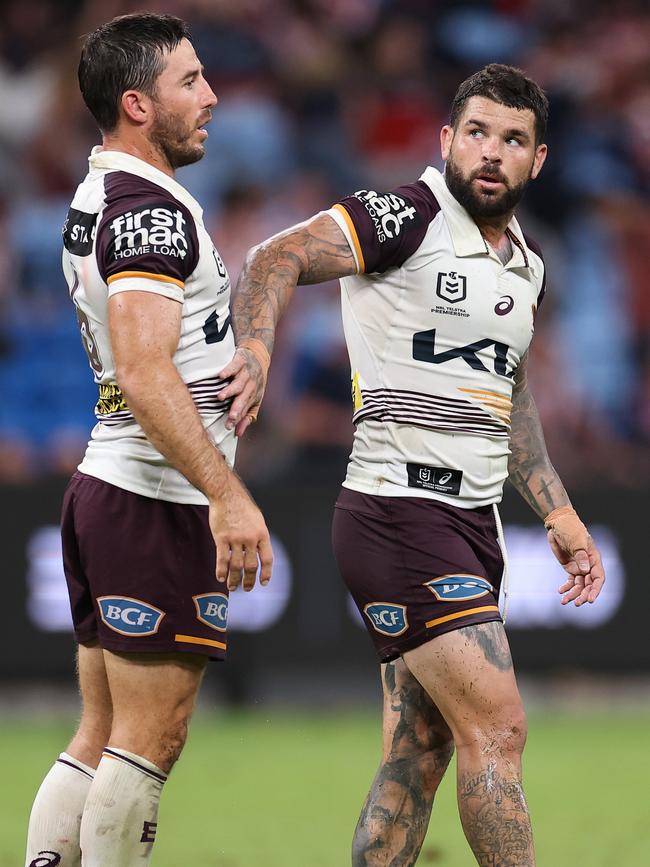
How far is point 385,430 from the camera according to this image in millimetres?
4848

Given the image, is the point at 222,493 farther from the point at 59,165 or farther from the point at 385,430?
the point at 59,165

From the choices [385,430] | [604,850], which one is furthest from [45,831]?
[604,850]

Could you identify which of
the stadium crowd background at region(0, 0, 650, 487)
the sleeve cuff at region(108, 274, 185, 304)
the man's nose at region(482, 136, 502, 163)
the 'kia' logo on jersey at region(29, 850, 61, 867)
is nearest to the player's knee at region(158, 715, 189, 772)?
the 'kia' logo on jersey at region(29, 850, 61, 867)

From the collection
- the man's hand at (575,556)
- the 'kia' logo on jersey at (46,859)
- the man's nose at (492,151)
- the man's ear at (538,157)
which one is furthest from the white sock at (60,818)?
the man's ear at (538,157)

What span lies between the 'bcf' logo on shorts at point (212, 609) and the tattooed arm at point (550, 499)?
1.26m

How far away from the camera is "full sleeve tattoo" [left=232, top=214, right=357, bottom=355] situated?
4398 mm

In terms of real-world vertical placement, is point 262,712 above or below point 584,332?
below

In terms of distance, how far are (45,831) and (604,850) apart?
2.89m

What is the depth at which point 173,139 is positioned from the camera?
4.43 metres

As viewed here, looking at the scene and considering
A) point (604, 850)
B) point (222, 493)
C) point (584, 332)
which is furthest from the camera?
point (584, 332)

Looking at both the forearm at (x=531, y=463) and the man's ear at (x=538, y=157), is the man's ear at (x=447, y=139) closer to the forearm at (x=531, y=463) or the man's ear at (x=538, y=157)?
the man's ear at (x=538, y=157)

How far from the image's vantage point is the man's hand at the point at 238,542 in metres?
3.95

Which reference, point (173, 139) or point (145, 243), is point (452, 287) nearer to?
point (173, 139)

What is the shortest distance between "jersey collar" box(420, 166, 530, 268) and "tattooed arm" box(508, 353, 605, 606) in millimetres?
356
